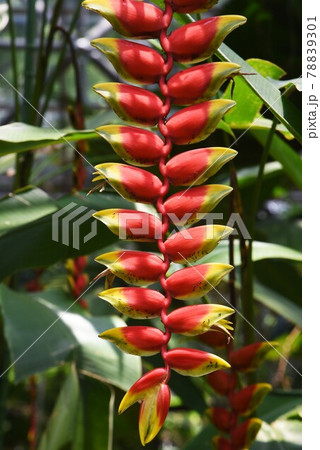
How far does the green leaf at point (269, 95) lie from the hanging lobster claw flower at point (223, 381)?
0.16m

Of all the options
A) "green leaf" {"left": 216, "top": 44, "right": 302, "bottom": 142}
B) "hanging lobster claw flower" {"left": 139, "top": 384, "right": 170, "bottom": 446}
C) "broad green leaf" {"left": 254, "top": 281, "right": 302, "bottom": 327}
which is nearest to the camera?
"hanging lobster claw flower" {"left": 139, "top": 384, "right": 170, "bottom": 446}

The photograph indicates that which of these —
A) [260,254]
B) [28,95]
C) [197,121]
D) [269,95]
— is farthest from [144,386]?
[28,95]

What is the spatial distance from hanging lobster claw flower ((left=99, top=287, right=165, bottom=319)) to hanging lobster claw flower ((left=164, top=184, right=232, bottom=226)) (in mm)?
36

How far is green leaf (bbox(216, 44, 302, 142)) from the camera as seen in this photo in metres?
0.39

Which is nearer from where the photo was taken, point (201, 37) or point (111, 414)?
point (201, 37)

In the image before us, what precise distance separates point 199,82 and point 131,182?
0.18ft

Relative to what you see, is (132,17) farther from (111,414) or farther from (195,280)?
(111,414)

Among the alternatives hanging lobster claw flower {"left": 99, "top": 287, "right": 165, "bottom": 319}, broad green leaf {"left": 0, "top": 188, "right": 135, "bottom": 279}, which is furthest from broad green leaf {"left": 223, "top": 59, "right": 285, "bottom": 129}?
hanging lobster claw flower {"left": 99, "top": 287, "right": 165, "bottom": 319}

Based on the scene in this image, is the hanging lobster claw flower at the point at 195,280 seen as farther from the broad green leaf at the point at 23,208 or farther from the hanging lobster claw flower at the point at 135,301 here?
the broad green leaf at the point at 23,208

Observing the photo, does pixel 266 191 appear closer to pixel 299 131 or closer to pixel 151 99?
pixel 299 131

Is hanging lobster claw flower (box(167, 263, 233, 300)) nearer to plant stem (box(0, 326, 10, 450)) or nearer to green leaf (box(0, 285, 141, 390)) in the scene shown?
green leaf (box(0, 285, 141, 390))

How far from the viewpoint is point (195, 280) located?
10.4 inches
